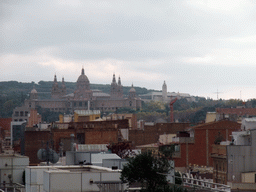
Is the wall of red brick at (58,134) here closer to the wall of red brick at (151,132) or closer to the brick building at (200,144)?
the wall of red brick at (151,132)

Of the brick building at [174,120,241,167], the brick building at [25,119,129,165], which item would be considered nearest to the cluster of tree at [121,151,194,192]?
the brick building at [174,120,241,167]

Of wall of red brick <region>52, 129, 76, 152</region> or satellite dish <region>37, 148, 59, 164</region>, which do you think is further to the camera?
wall of red brick <region>52, 129, 76, 152</region>

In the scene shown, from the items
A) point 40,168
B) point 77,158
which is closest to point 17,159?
point 77,158

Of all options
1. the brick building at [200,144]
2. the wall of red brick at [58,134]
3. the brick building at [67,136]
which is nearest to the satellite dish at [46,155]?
the brick building at [200,144]

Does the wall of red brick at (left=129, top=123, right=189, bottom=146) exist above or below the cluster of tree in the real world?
above

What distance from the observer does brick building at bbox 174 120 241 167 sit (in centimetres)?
4919

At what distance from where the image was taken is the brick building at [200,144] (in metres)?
49.2

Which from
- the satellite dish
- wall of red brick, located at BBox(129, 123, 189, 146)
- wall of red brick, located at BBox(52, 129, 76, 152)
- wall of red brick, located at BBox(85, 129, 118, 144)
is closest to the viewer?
the satellite dish

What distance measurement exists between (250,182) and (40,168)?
12319 mm

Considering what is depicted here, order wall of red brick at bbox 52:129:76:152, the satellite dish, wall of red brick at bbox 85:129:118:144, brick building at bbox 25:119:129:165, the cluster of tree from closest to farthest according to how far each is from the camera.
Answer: the cluster of tree, the satellite dish, wall of red brick at bbox 52:129:76:152, brick building at bbox 25:119:129:165, wall of red brick at bbox 85:129:118:144

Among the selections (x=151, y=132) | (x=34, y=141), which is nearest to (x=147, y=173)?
(x=34, y=141)

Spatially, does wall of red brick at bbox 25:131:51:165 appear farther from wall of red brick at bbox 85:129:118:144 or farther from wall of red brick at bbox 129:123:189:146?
wall of red brick at bbox 129:123:189:146

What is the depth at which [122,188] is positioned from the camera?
65.9ft

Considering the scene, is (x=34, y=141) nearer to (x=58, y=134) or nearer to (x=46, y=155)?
(x=58, y=134)
